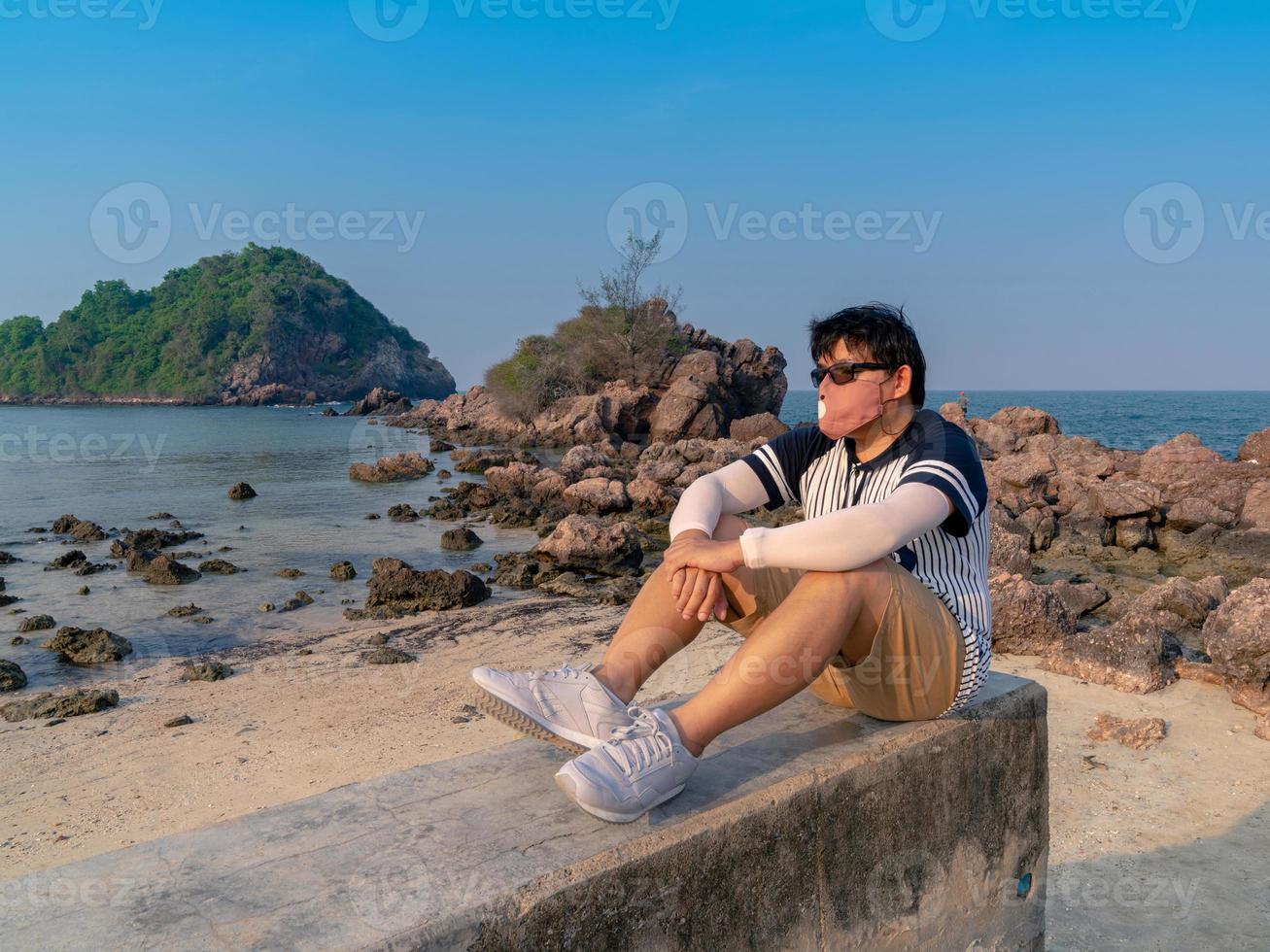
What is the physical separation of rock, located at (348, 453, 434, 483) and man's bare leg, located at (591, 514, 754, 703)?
21.0 m

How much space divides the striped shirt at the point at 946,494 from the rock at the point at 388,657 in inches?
198

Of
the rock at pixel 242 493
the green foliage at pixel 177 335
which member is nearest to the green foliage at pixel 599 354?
the rock at pixel 242 493

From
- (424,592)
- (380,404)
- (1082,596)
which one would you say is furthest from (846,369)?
(380,404)

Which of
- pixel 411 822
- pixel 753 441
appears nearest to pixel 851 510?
pixel 411 822

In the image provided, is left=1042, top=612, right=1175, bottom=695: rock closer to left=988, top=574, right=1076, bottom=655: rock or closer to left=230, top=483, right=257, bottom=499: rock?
left=988, top=574, right=1076, bottom=655: rock

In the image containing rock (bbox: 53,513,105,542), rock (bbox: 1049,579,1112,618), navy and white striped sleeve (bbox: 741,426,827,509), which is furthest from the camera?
rock (bbox: 53,513,105,542)

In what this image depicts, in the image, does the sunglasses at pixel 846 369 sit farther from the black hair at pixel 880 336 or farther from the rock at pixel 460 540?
the rock at pixel 460 540

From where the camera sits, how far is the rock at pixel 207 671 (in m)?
7.16

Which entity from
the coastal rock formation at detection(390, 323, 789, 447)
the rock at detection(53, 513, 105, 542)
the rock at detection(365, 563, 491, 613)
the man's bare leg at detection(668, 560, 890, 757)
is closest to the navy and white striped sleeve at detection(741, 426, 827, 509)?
the man's bare leg at detection(668, 560, 890, 757)

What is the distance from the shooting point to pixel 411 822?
2.39 metres

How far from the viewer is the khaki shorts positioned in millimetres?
2645

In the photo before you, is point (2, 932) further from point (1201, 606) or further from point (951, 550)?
point (1201, 606)

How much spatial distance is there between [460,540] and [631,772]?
11409 mm

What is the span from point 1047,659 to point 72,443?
139 ft
